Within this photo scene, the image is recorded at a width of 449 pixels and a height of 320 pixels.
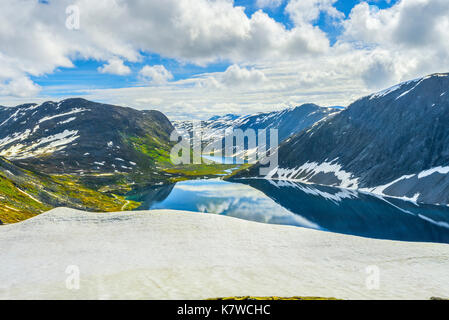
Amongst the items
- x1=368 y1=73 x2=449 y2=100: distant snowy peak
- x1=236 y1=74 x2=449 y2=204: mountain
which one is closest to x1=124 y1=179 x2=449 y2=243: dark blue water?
x1=236 y1=74 x2=449 y2=204: mountain

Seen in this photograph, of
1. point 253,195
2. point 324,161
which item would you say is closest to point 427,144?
point 324,161

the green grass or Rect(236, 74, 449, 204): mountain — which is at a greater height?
Rect(236, 74, 449, 204): mountain

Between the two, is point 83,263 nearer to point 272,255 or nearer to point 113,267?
point 113,267

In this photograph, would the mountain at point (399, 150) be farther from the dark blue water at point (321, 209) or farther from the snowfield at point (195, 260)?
the snowfield at point (195, 260)

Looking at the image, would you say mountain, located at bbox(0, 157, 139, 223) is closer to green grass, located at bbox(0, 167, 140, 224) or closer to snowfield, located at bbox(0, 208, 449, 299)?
green grass, located at bbox(0, 167, 140, 224)

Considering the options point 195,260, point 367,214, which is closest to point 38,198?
point 195,260

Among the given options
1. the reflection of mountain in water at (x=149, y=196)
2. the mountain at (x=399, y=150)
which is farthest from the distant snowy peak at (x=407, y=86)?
the reflection of mountain in water at (x=149, y=196)

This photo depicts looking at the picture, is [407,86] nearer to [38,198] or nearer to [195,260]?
[195,260]

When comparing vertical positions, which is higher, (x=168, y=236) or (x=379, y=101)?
(x=379, y=101)
